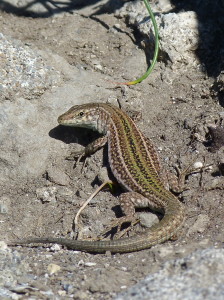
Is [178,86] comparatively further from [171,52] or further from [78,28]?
[78,28]

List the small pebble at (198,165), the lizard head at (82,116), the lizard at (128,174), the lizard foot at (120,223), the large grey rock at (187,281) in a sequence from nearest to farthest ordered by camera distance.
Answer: the large grey rock at (187,281) → the lizard at (128,174) → the lizard foot at (120,223) → the small pebble at (198,165) → the lizard head at (82,116)

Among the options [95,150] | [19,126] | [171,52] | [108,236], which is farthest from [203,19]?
[108,236]

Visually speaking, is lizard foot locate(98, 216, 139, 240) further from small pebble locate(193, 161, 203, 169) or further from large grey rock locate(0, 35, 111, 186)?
large grey rock locate(0, 35, 111, 186)

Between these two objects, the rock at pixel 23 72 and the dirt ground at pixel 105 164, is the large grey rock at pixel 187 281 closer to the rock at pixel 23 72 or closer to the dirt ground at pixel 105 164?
the dirt ground at pixel 105 164

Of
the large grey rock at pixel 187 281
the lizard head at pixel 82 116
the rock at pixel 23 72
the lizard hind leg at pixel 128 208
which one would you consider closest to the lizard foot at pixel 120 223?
the lizard hind leg at pixel 128 208

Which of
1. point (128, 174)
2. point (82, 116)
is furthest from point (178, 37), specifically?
point (128, 174)

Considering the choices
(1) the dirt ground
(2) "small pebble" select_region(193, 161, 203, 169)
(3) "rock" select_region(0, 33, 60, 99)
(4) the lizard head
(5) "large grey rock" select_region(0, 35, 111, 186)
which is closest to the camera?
(1) the dirt ground

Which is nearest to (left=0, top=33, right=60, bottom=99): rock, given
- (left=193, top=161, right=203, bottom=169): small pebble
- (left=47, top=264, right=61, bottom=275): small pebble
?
(left=193, top=161, right=203, bottom=169): small pebble
